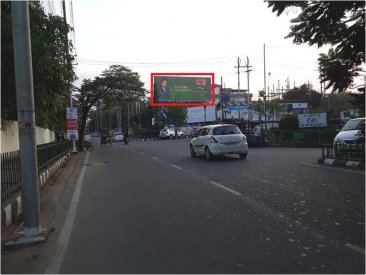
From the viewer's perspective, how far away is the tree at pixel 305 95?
100 metres

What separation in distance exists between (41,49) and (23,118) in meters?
6.96

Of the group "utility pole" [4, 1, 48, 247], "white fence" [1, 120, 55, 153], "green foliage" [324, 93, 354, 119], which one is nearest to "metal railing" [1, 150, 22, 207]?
"utility pole" [4, 1, 48, 247]

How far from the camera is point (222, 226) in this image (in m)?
7.23

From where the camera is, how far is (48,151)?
1553cm

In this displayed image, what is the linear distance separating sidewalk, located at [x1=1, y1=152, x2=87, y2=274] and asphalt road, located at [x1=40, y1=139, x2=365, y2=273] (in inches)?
9.6

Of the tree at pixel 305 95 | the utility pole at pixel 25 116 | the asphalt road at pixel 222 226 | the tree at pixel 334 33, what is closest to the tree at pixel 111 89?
the asphalt road at pixel 222 226

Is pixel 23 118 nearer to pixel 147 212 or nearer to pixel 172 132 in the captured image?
pixel 147 212

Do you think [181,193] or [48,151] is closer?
[181,193]

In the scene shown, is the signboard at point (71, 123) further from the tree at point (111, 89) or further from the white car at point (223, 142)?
the white car at point (223, 142)

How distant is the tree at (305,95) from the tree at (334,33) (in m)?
89.9

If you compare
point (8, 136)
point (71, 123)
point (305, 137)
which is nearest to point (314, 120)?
point (305, 137)

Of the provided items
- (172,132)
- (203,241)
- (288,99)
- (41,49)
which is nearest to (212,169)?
(41,49)

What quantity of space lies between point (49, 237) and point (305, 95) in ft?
337

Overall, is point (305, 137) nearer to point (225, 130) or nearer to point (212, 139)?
point (225, 130)
